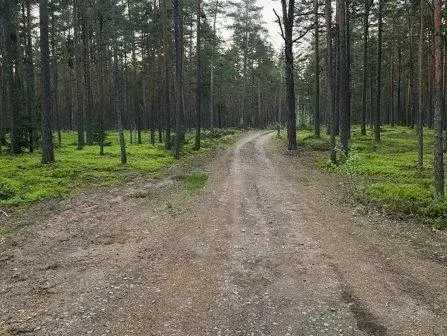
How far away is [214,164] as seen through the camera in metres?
21.5

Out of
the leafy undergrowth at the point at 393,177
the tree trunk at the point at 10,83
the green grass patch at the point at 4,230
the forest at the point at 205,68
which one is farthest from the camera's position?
the tree trunk at the point at 10,83

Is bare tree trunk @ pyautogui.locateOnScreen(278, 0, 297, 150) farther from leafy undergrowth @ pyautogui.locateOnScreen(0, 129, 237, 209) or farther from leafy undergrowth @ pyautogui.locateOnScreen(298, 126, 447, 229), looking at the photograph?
leafy undergrowth @ pyautogui.locateOnScreen(0, 129, 237, 209)

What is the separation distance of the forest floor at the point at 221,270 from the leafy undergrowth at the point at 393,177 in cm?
90

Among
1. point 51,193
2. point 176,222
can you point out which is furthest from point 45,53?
point 176,222

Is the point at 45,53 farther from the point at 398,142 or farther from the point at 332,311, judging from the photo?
the point at 398,142

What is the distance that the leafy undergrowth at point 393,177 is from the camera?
11.2 metres

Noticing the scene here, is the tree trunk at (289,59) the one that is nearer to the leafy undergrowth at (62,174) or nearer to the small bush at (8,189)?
the leafy undergrowth at (62,174)

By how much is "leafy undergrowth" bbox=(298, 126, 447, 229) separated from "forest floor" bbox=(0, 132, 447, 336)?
905 millimetres

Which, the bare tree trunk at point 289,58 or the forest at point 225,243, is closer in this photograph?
the forest at point 225,243

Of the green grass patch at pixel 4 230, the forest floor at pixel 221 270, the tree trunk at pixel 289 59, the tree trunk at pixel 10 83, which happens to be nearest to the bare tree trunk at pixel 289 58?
the tree trunk at pixel 289 59

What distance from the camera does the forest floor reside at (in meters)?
5.76

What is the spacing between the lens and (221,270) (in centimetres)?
754

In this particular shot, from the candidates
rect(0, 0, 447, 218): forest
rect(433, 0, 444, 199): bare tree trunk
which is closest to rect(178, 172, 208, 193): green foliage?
rect(0, 0, 447, 218): forest

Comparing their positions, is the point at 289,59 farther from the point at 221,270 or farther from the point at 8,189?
the point at 221,270
